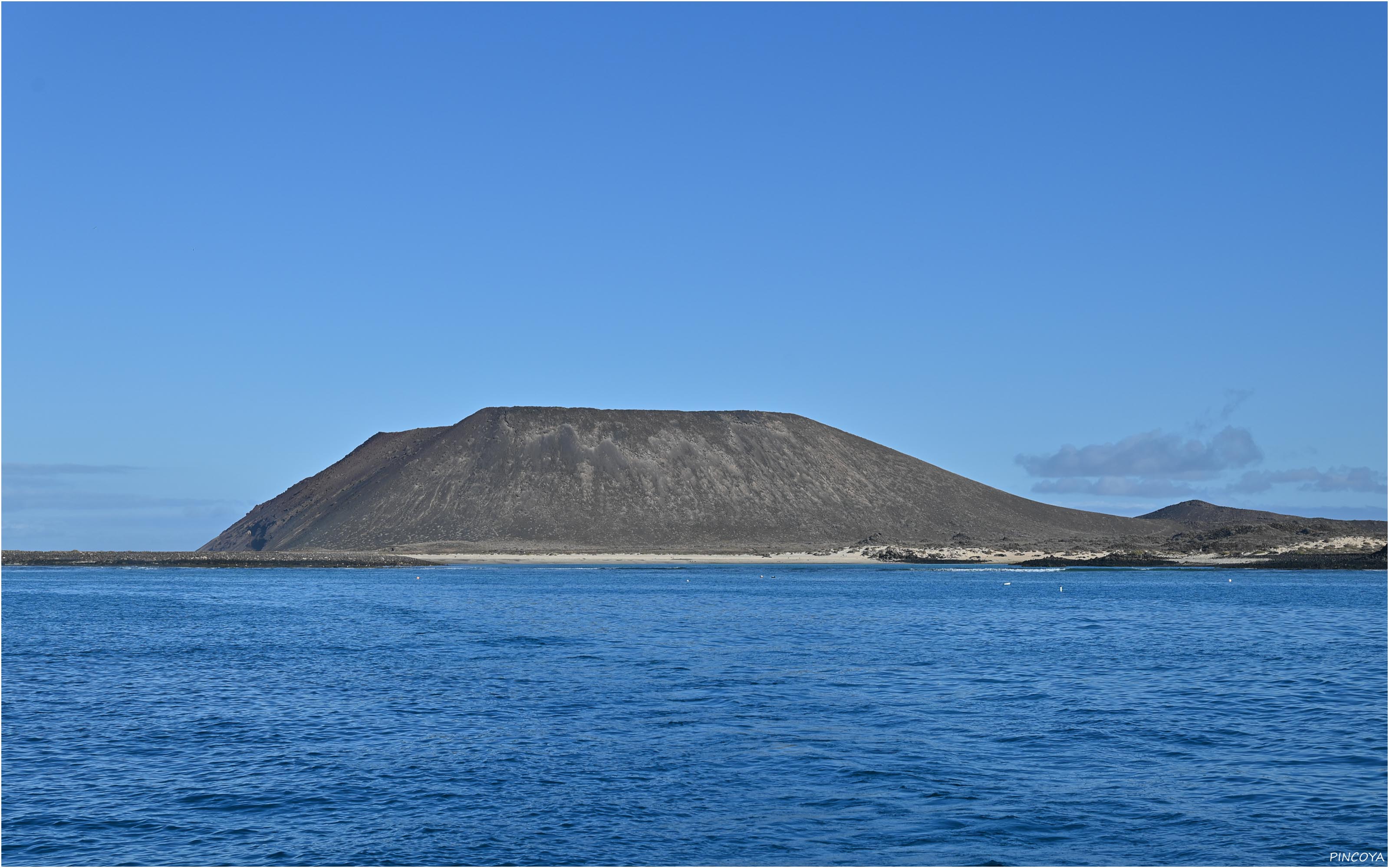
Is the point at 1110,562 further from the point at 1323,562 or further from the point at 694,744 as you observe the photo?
the point at 694,744

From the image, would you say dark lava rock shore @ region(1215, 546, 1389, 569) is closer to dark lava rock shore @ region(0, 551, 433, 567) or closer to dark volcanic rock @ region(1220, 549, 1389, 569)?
dark volcanic rock @ region(1220, 549, 1389, 569)

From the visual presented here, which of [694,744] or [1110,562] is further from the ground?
[1110,562]

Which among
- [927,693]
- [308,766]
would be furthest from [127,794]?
[927,693]

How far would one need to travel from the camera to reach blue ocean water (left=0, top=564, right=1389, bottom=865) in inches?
747

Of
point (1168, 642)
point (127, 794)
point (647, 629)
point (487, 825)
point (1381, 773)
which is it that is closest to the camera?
point (487, 825)

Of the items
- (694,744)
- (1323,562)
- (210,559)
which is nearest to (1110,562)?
(1323,562)

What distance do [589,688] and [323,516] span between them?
6852 inches

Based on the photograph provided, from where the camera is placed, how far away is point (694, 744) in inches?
1037

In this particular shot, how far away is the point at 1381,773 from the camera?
23.5 metres

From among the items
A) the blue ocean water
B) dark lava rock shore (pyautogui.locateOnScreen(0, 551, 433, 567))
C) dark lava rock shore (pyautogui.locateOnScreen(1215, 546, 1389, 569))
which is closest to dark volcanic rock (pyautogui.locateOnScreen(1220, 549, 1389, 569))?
dark lava rock shore (pyautogui.locateOnScreen(1215, 546, 1389, 569))

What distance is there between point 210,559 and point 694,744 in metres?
153

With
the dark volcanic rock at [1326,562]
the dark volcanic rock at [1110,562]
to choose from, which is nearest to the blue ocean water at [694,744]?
the dark volcanic rock at [1326,562]

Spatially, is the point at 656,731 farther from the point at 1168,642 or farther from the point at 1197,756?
the point at 1168,642

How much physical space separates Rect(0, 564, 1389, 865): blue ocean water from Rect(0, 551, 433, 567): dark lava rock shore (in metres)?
92.7
